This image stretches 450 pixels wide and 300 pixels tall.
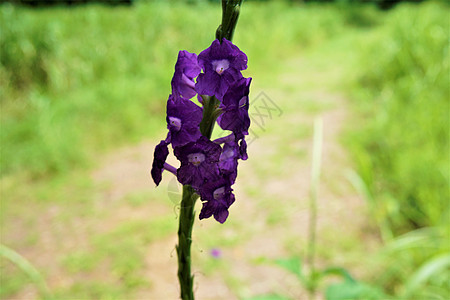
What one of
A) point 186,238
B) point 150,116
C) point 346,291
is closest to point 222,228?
point 346,291

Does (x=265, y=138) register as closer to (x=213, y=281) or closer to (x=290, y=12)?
(x=213, y=281)

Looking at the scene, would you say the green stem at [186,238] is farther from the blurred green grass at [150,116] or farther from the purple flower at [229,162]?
the blurred green grass at [150,116]

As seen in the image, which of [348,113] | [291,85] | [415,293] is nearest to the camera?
[415,293]

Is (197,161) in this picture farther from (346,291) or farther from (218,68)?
(346,291)

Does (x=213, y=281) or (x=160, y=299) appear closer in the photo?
(x=160, y=299)

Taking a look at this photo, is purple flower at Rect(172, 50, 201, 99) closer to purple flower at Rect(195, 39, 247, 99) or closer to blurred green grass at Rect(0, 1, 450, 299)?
purple flower at Rect(195, 39, 247, 99)

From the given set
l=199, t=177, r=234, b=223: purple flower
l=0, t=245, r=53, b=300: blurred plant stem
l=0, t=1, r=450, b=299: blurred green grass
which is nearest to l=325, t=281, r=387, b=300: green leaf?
l=0, t=1, r=450, b=299: blurred green grass

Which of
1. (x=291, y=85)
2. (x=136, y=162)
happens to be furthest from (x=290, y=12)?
(x=136, y=162)
